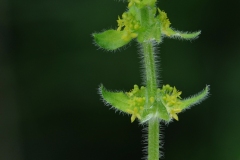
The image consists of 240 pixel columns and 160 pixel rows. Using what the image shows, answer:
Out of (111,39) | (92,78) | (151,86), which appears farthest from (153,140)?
(92,78)

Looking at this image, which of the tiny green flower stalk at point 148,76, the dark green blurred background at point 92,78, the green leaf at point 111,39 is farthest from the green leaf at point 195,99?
the dark green blurred background at point 92,78

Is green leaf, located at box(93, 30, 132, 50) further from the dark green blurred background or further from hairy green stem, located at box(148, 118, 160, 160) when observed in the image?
the dark green blurred background

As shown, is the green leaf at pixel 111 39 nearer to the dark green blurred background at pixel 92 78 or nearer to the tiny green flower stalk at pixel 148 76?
the tiny green flower stalk at pixel 148 76

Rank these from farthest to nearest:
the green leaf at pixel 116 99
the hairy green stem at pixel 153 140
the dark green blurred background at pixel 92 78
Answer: the dark green blurred background at pixel 92 78 < the green leaf at pixel 116 99 < the hairy green stem at pixel 153 140

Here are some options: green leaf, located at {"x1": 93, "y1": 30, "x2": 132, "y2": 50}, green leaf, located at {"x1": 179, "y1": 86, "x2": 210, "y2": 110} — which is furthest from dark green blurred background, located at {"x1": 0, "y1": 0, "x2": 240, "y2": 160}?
green leaf, located at {"x1": 93, "y1": 30, "x2": 132, "y2": 50}

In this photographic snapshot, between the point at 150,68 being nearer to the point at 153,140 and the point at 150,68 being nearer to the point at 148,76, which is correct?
the point at 148,76

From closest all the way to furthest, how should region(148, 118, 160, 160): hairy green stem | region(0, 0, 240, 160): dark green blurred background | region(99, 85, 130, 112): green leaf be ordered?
region(148, 118, 160, 160): hairy green stem < region(99, 85, 130, 112): green leaf < region(0, 0, 240, 160): dark green blurred background
